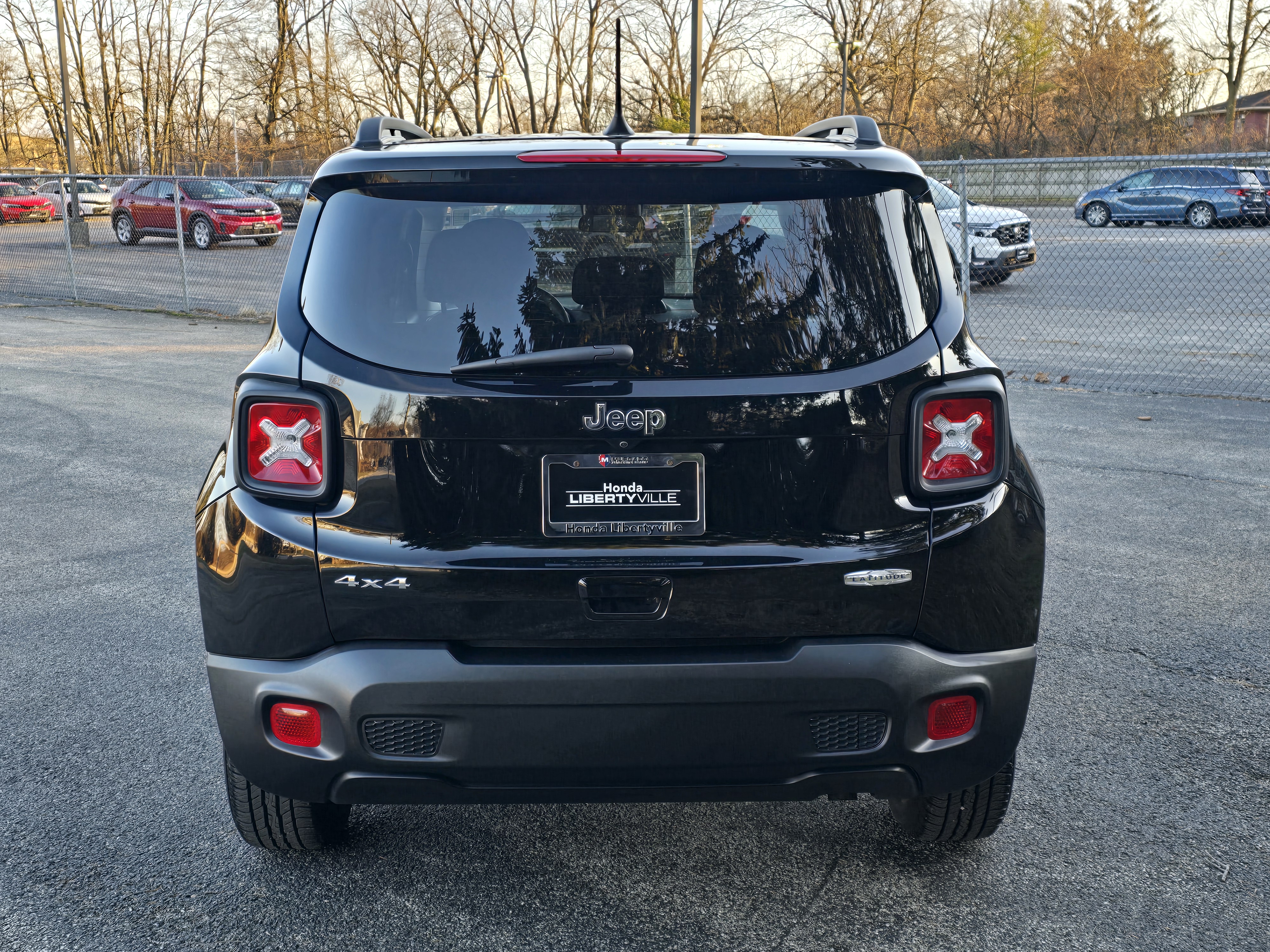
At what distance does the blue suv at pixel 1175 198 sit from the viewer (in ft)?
65.6

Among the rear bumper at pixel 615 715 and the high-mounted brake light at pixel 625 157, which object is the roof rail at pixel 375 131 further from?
the rear bumper at pixel 615 715

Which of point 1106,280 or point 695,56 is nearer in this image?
point 1106,280

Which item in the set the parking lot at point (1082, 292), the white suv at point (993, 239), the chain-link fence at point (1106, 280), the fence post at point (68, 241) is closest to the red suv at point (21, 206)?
the parking lot at point (1082, 292)

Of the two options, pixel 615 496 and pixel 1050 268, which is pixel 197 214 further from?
pixel 615 496

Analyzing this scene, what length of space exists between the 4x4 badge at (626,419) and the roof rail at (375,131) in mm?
862

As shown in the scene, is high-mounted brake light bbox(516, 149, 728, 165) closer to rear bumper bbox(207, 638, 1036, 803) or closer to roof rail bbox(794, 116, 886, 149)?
roof rail bbox(794, 116, 886, 149)

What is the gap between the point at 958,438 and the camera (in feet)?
8.11

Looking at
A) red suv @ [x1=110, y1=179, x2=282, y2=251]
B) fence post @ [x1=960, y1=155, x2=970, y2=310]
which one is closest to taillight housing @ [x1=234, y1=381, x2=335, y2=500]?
fence post @ [x1=960, y1=155, x2=970, y2=310]

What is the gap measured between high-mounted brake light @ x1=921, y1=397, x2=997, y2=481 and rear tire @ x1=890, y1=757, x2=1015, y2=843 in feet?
2.69

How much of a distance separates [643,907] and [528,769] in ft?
1.95

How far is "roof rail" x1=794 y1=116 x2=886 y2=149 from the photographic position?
2.73 meters

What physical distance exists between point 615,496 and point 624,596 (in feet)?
0.68

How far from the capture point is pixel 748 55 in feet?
171

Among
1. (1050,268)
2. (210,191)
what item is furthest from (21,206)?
(1050,268)
